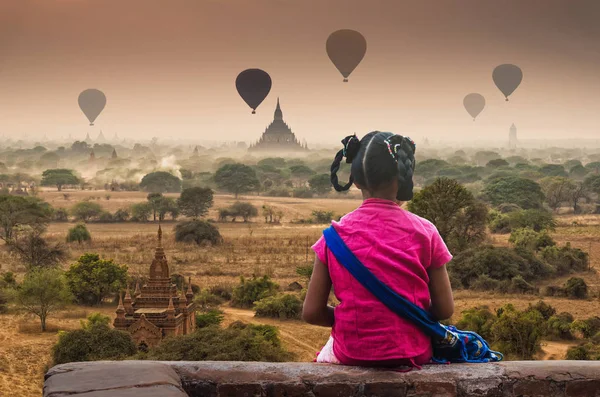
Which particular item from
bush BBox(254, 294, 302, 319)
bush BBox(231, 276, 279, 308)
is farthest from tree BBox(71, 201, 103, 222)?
bush BBox(254, 294, 302, 319)

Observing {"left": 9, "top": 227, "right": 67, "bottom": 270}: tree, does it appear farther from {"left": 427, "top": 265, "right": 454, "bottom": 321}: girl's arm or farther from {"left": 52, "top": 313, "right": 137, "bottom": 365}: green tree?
{"left": 427, "top": 265, "right": 454, "bottom": 321}: girl's arm

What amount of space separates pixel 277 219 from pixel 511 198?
15.7 meters

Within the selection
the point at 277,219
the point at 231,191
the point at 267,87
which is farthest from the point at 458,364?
the point at 267,87

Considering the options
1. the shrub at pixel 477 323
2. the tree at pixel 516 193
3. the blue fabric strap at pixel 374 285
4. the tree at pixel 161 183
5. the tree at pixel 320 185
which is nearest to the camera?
the blue fabric strap at pixel 374 285

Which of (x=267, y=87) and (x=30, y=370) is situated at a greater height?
(x=267, y=87)

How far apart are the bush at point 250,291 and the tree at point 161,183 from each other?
52.9m

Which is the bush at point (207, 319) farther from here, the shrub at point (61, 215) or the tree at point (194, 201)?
the shrub at point (61, 215)

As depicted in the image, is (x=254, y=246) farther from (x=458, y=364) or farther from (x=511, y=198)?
(x=458, y=364)

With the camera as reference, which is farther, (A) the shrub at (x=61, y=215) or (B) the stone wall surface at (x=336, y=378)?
(A) the shrub at (x=61, y=215)

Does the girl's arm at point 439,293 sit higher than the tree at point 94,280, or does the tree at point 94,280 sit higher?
the girl's arm at point 439,293

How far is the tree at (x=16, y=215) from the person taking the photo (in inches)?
1400

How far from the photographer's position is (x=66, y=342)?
15.4 metres

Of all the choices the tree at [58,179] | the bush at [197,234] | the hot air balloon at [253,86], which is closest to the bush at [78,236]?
the bush at [197,234]

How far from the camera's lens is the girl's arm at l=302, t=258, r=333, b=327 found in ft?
11.0
